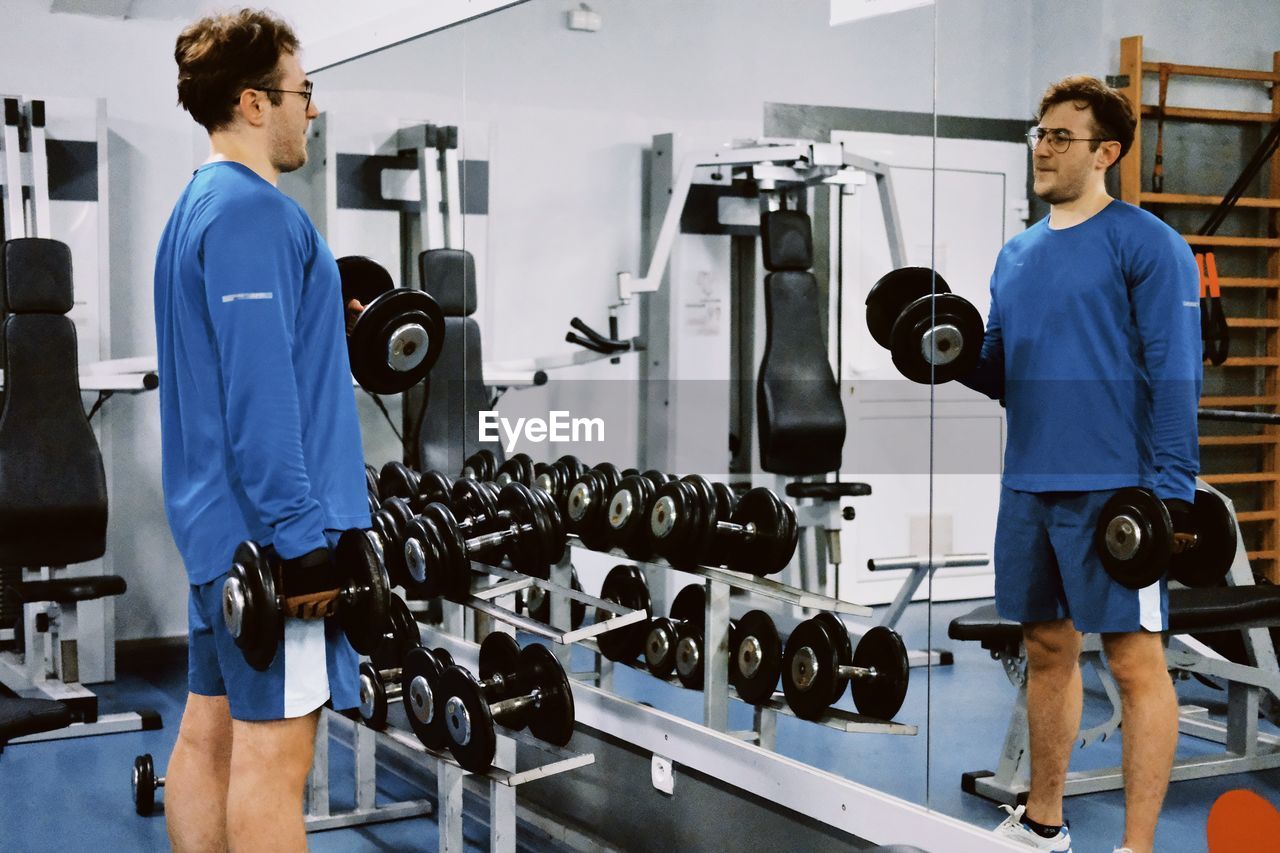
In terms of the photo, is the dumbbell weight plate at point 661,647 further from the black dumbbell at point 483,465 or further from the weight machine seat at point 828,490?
the black dumbbell at point 483,465

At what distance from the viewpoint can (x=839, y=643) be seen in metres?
2.54

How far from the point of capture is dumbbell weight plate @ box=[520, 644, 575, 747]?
8.54 feet

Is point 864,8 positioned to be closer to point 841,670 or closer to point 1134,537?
point 1134,537

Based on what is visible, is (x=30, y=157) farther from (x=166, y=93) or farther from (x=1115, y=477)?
(x=1115, y=477)

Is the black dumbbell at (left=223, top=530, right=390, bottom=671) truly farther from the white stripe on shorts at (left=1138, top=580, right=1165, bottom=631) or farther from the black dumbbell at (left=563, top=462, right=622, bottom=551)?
the white stripe on shorts at (left=1138, top=580, right=1165, bottom=631)

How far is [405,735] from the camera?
2.81m

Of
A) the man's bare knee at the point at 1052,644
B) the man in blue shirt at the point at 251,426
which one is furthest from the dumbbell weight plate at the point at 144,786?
the man's bare knee at the point at 1052,644

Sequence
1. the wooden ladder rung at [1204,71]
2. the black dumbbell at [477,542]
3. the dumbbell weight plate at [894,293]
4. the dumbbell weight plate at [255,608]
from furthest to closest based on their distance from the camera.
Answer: the black dumbbell at [477,542] < the dumbbell weight plate at [894,293] < the wooden ladder rung at [1204,71] < the dumbbell weight plate at [255,608]

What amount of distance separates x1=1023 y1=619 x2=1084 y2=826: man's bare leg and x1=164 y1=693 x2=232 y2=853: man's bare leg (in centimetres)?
144

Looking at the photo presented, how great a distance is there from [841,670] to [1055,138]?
1.04 metres

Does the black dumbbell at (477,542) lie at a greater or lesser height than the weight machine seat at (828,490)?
lesser

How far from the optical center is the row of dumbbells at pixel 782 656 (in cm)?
249

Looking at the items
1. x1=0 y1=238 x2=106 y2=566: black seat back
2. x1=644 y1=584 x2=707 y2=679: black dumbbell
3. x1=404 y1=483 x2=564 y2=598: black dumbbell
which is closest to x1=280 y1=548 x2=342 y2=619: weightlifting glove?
x1=404 y1=483 x2=564 y2=598: black dumbbell

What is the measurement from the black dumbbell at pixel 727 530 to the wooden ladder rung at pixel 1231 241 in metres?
0.94
